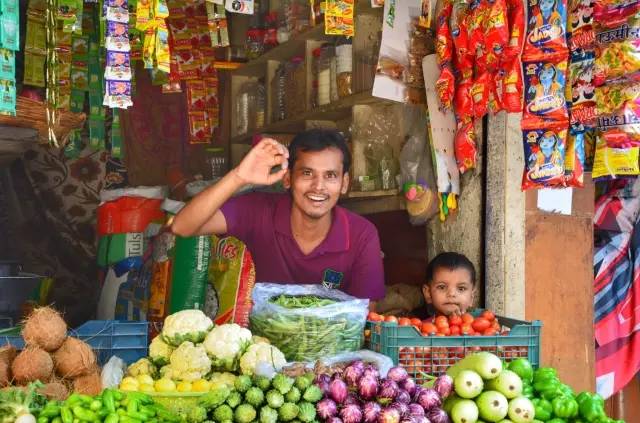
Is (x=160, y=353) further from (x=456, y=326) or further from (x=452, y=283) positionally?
(x=452, y=283)

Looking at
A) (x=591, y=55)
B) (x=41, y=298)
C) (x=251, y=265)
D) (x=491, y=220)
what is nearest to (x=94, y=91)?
(x=41, y=298)

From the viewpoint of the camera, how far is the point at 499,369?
230 centimetres

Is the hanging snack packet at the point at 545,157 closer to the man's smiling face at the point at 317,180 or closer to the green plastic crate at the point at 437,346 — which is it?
the green plastic crate at the point at 437,346

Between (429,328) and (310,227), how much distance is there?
2.80 ft

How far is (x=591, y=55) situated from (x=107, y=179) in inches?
162

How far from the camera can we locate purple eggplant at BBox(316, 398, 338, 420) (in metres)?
2.02

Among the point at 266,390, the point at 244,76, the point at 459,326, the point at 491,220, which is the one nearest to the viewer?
the point at 266,390

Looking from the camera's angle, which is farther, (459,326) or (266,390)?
(459,326)

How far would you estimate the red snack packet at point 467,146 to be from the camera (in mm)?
3482

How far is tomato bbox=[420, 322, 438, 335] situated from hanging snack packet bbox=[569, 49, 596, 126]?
1061mm

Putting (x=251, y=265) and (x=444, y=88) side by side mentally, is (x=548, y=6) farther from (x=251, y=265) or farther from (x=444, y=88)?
(x=251, y=265)

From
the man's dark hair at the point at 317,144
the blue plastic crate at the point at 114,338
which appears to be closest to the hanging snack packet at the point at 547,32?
the man's dark hair at the point at 317,144

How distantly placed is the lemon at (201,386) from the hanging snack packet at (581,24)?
1.97 m

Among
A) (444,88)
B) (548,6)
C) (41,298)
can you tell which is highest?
(548,6)
